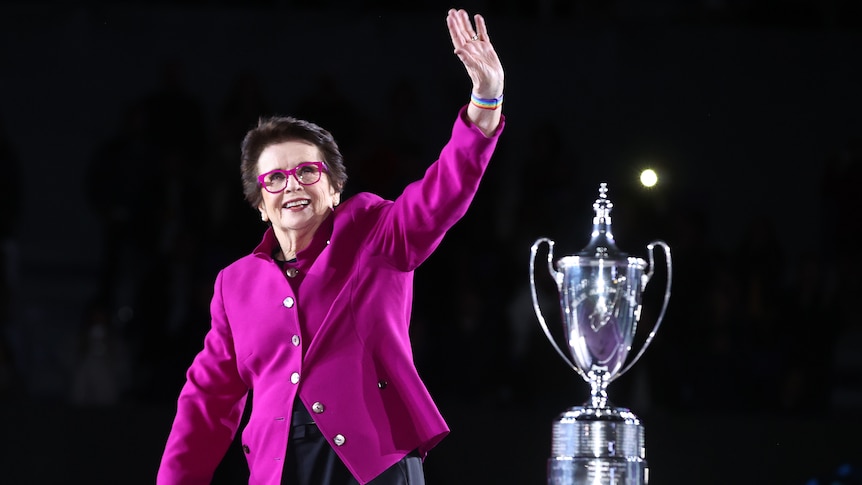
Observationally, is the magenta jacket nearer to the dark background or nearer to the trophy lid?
the trophy lid

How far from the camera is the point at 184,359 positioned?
5.24 meters

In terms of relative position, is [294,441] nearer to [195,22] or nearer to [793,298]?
[793,298]

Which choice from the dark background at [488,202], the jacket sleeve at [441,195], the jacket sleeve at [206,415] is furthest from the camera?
the dark background at [488,202]

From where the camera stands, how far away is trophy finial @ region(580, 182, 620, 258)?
2765 mm

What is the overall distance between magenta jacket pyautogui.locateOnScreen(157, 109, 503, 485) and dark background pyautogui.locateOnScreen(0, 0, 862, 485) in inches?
89.4

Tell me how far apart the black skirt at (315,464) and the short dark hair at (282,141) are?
0.45 meters

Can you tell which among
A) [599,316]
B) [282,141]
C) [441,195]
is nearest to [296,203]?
[282,141]

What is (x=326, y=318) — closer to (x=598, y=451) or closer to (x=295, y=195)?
(x=295, y=195)

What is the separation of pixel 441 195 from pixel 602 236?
1.84ft

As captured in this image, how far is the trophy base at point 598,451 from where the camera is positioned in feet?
8.43

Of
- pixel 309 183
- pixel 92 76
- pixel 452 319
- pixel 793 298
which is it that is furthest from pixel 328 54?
pixel 309 183

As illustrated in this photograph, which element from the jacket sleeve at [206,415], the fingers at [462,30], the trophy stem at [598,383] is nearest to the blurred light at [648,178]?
the trophy stem at [598,383]

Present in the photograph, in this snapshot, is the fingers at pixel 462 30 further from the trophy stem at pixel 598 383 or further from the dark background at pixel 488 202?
the dark background at pixel 488 202

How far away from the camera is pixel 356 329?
2.50 meters
